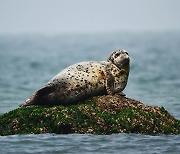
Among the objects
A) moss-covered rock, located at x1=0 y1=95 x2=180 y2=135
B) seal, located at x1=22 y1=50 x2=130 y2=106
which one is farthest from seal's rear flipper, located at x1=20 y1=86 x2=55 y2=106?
moss-covered rock, located at x1=0 y1=95 x2=180 y2=135

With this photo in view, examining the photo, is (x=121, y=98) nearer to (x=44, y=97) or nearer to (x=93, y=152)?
(x=44, y=97)

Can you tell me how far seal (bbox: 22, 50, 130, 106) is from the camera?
15.3m

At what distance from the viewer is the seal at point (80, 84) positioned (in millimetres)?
15266

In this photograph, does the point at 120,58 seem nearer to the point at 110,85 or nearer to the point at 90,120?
the point at 110,85

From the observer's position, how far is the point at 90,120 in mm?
14359

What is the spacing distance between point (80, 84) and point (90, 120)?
1196mm

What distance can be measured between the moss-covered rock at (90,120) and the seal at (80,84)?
12.1 inches

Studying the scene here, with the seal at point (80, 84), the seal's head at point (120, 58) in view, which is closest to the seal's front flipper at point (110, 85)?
the seal at point (80, 84)

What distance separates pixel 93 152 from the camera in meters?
13.2

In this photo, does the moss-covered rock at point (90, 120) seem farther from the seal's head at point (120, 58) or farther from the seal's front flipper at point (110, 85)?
the seal's head at point (120, 58)


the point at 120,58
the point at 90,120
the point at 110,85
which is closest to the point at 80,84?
the point at 110,85

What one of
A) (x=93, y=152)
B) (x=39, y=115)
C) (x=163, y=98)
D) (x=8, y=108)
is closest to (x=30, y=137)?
(x=39, y=115)

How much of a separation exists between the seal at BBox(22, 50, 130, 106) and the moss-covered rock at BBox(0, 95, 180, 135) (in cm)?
31

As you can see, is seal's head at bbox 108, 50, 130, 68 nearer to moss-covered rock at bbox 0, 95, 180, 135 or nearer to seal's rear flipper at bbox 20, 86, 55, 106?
moss-covered rock at bbox 0, 95, 180, 135
